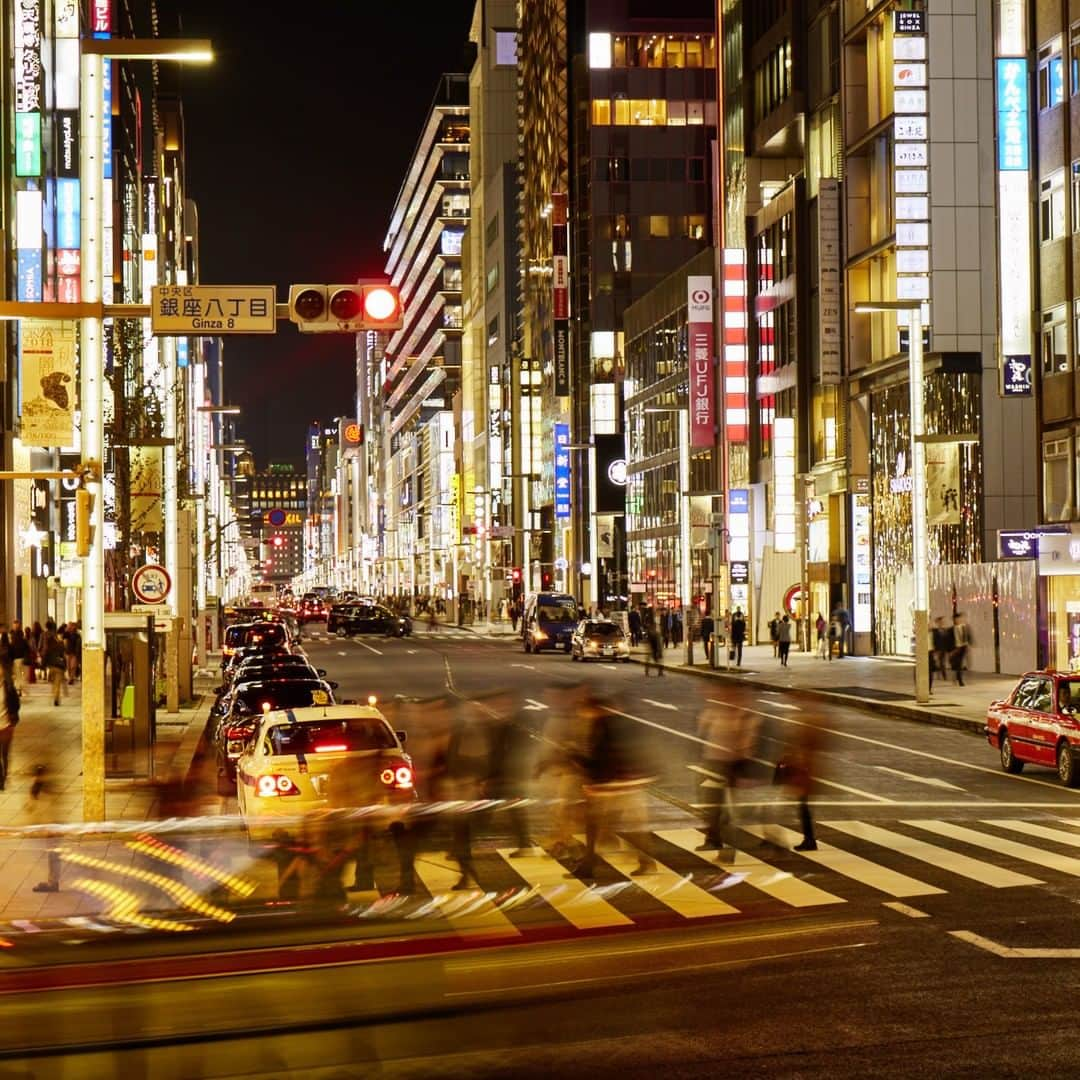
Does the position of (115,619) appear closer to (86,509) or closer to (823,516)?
(86,509)

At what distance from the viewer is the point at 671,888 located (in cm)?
1423

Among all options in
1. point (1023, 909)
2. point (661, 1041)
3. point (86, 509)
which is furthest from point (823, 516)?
point (661, 1041)

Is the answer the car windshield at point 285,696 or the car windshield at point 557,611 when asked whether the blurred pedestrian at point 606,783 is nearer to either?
the car windshield at point 285,696

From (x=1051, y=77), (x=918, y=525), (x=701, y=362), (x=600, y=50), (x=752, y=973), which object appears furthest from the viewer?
(x=600, y=50)

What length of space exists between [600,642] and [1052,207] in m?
23.7

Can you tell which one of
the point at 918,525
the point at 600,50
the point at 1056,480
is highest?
the point at 600,50

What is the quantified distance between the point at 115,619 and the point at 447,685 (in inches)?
779

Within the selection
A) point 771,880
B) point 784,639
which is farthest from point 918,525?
point 771,880

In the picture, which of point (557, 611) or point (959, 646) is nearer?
point (959, 646)

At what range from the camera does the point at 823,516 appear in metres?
60.2

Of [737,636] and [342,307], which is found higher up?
[342,307]

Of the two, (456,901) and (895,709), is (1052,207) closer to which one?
(895,709)

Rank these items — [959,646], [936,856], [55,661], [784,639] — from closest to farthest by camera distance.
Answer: [936,856], [55,661], [959,646], [784,639]

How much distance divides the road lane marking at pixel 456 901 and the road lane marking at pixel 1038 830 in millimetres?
6258
